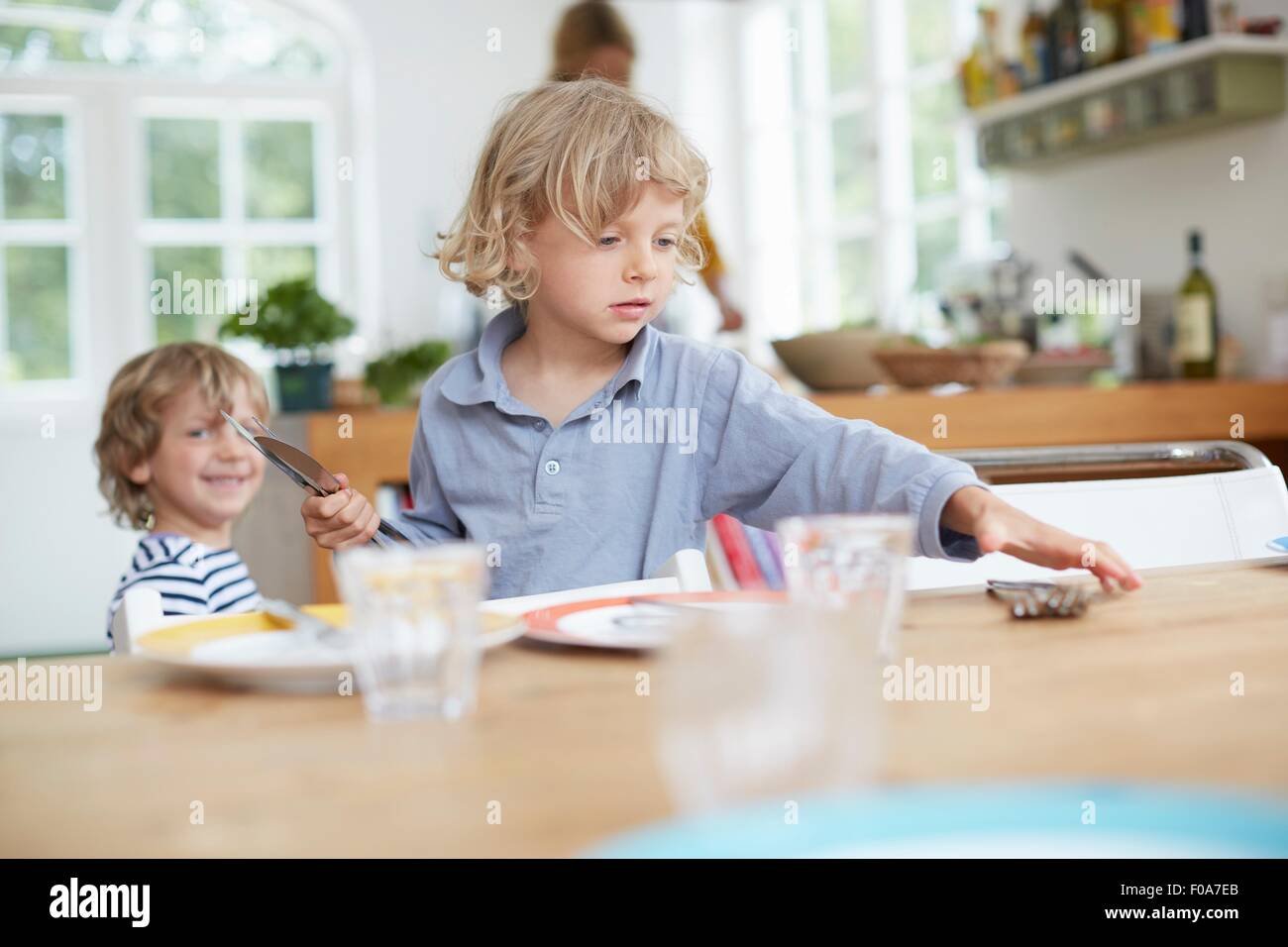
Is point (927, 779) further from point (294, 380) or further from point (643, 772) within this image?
point (294, 380)

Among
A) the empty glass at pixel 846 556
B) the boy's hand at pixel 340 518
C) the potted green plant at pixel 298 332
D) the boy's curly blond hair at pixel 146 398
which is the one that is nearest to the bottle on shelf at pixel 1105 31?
the potted green plant at pixel 298 332

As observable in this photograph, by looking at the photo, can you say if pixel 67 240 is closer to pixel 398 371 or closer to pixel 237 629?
pixel 398 371

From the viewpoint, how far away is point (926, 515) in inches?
36.9

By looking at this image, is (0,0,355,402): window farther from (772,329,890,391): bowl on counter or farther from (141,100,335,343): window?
(772,329,890,391): bowl on counter

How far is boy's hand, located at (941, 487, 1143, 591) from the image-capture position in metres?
0.80

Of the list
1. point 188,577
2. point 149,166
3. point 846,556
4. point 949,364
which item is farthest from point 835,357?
point 149,166

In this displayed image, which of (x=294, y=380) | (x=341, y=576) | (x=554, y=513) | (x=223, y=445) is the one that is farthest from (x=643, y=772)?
(x=294, y=380)

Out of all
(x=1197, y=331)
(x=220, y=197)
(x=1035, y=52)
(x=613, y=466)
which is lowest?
(x=613, y=466)

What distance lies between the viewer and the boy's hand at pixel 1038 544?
0.80m

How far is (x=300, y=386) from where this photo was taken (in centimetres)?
236

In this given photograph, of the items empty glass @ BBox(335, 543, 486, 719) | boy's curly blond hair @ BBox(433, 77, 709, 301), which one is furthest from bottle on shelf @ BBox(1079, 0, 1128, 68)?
empty glass @ BBox(335, 543, 486, 719)

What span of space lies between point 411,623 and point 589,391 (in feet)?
2.71

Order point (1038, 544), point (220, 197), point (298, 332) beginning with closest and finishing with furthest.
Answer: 1. point (1038, 544)
2. point (298, 332)
3. point (220, 197)

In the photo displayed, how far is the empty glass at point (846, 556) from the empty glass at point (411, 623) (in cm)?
16
